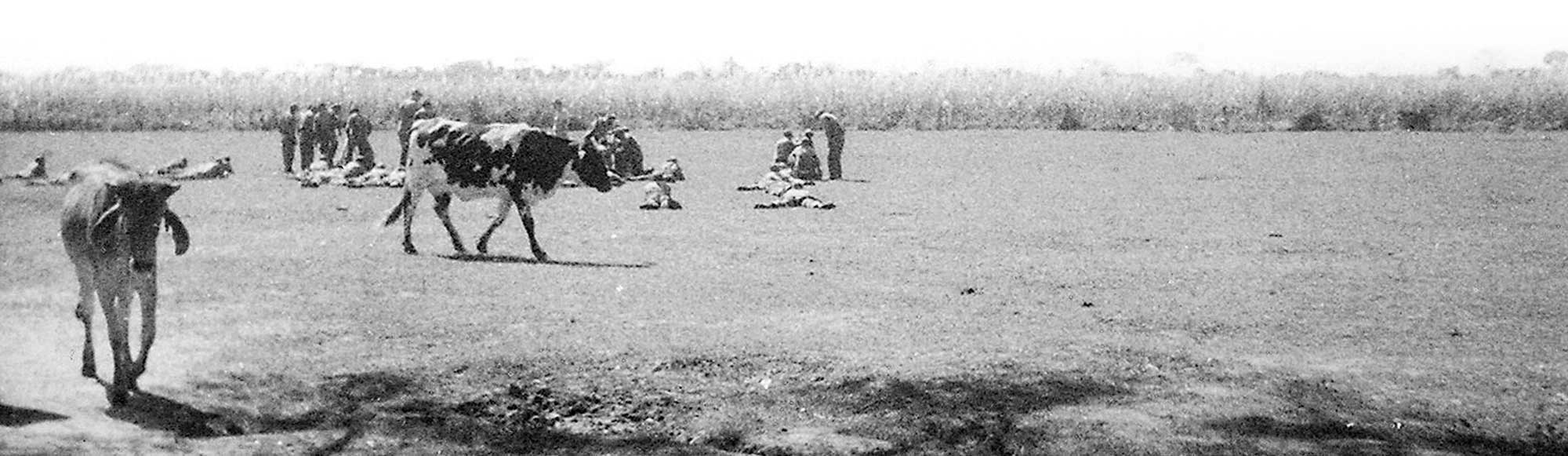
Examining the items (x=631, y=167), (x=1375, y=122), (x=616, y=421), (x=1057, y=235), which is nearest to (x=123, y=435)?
(x=616, y=421)

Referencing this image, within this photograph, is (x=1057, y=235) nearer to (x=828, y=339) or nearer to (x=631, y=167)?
(x=828, y=339)

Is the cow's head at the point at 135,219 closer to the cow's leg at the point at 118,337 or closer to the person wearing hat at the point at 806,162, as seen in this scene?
the cow's leg at the point at 118,337

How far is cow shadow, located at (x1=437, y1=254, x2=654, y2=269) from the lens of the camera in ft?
50.9

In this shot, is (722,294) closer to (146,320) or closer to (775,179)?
(146,320)

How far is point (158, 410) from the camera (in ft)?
31.0

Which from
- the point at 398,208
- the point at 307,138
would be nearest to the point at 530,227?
the point at 398,208

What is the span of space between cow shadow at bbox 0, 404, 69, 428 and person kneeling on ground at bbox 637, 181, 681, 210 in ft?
40.3

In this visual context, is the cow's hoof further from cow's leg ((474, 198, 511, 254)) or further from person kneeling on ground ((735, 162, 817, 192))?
person kneeling on ground ((735, 162, 817, 192))

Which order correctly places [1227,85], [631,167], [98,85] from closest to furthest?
[98,85] < [631,167] < [1227,85]

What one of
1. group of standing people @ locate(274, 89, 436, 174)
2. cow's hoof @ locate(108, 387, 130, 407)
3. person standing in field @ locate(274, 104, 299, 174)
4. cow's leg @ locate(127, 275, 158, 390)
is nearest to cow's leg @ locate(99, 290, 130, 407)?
cow's hoof @ locate(108, 387, 130, 407)

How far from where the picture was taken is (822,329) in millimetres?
12273

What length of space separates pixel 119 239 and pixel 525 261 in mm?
6995

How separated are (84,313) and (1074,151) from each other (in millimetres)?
24204

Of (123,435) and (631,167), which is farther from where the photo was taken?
(631,167)
